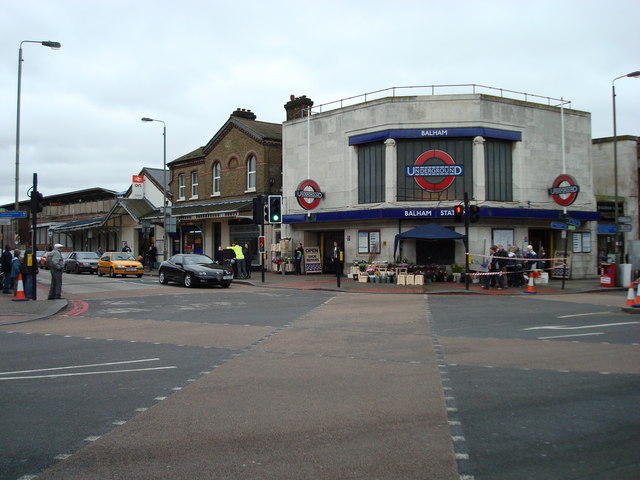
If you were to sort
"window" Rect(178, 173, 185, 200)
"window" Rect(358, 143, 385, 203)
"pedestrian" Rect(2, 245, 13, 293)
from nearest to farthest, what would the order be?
"pedestrian" Rect(2, 245, 13, 293), "window" Rect(358, 143, 385, 203), "window" Rect(178, 173, 185, 200)

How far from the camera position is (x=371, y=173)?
27.2 m

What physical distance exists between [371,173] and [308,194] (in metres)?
3.31

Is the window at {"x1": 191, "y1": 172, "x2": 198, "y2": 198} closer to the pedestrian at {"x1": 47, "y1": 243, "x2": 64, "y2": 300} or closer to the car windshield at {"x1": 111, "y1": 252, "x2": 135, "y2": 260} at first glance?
the car windshield at {"x1": 111, "y1": 252, "x2": 135, "y2": 260}

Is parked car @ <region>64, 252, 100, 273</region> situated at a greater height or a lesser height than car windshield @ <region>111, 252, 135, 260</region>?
lesser

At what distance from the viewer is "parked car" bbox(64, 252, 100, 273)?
34.3 meters

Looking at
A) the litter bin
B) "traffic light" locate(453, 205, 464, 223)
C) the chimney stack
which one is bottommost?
the litter bin

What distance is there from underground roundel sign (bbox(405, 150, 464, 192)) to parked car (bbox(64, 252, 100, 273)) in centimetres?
2032

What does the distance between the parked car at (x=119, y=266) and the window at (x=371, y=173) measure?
42.2 feet

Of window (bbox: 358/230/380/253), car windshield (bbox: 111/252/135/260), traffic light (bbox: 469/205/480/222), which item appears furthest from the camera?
car windshield (bbox: 111/252/135/260)

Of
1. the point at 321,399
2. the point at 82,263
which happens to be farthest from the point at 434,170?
the point at 82,263

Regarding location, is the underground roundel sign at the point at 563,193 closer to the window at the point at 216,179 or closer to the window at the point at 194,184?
the window at the point at 216,179

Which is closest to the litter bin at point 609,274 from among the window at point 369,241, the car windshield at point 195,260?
the window at point 369,241

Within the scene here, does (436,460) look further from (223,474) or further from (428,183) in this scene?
(428,183)

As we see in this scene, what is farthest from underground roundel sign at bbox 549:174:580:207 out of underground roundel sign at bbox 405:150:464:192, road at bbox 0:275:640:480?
road at bbox 0:275:640:480
